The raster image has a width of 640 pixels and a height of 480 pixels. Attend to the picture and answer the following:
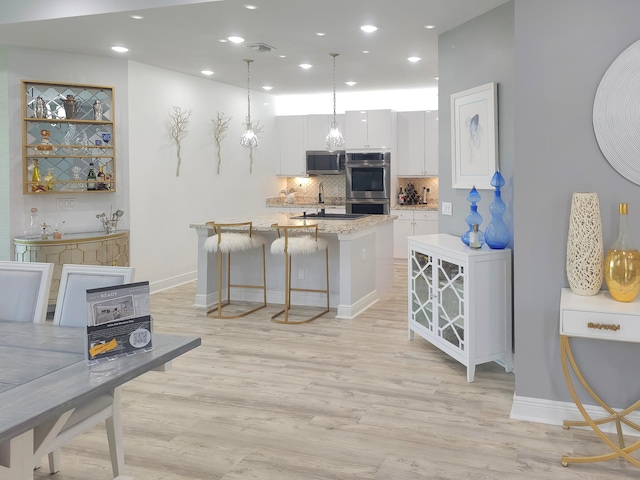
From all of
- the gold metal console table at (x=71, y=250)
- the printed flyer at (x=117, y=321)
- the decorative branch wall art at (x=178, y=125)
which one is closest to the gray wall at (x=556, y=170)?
the printed flyer at (x=117, y=321)

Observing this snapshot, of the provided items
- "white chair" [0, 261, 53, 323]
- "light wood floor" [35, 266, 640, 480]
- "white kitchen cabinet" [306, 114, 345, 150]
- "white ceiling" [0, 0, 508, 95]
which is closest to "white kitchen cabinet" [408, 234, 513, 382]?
"light wood floor" [35, 266, 640, 480]

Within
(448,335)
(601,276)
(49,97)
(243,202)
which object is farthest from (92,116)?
(601,276)

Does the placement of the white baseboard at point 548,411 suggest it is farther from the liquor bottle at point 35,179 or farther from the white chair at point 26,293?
the liquor bottle at point 35,179

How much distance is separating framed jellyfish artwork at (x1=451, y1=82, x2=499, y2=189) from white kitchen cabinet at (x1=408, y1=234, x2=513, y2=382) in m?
0.64

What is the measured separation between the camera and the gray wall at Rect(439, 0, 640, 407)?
3.09 m

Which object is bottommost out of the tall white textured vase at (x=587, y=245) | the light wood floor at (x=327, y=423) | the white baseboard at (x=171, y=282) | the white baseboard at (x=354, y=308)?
the light wood floor at (x=327, y=423)

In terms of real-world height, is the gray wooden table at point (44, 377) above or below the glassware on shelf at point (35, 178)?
below

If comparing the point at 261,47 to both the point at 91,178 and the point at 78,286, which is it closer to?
the point at 91,178

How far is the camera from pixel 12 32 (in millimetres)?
5285

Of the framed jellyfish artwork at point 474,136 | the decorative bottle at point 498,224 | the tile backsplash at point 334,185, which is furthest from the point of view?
the tile backsplash at point 334,185

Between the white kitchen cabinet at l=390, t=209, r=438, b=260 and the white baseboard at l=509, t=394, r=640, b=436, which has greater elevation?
the white kitchen cabinet at l=390, t=209, r=438, b=260

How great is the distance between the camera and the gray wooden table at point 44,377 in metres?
1.73

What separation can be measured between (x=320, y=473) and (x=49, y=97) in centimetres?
497

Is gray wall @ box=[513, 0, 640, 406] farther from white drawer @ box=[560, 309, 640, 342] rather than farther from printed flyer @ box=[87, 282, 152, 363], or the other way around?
printed flyer @ box=[87, 282, 152, 363]
